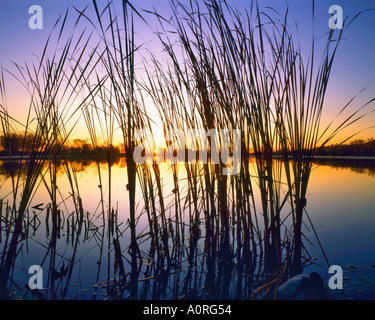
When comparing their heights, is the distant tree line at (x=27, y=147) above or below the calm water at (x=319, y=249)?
above

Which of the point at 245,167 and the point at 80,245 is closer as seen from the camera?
the point at 245,167

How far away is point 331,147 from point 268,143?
0.39m

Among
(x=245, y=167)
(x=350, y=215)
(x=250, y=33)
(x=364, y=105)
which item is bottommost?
(x=350, y=215)

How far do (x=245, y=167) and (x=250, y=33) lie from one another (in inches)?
22.1

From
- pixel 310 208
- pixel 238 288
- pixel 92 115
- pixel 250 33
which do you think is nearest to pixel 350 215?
pixel 310 208

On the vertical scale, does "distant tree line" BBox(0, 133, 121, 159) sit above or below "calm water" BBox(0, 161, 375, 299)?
above

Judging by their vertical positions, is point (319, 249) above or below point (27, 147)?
below

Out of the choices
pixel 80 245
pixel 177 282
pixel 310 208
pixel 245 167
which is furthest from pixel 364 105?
pixel 310 208

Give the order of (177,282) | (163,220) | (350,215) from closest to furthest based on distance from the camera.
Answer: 1. (177,282)
2. (163,220)
3. (350,215)

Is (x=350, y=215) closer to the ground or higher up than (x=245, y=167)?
closer to the ground

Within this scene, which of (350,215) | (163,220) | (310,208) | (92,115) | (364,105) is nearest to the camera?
(364,105)

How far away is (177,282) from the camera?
1399mm

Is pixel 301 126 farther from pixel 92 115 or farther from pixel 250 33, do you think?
pixel 92 115
